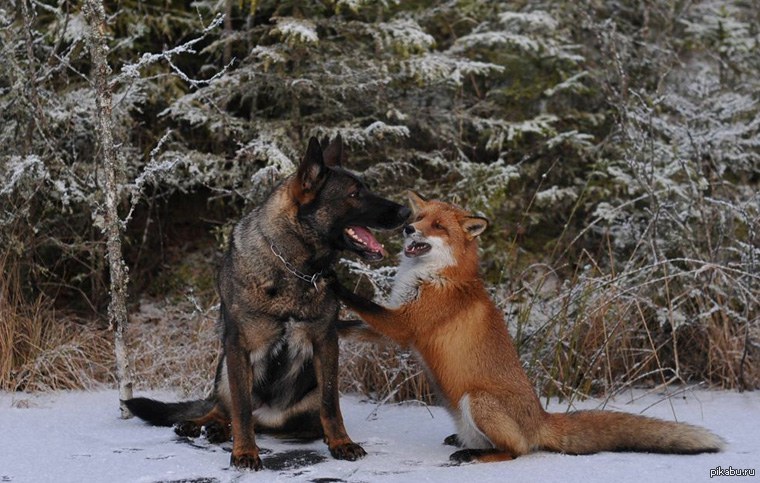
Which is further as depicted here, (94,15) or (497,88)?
(497,88)

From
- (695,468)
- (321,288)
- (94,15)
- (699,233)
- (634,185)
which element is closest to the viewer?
(695,468)

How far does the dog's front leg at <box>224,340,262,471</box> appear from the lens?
4.44m

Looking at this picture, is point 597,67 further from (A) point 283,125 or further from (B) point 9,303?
(B) point 9,303

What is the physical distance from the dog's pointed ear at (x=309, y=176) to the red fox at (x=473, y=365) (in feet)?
2.06

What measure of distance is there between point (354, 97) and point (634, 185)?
10.3 feet

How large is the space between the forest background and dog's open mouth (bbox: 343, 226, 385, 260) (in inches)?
68.7

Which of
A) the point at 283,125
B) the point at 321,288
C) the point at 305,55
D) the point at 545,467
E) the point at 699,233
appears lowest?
the point at 545,467

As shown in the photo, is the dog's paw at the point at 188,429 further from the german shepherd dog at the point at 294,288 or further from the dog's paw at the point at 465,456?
the dog's paw at the point at 465,456

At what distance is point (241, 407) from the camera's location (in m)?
4.58

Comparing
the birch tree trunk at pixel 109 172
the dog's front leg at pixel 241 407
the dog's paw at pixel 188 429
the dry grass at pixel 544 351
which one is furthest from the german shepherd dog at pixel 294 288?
the dry grass at pixel 544 351

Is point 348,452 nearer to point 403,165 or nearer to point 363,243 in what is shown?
point 363,243

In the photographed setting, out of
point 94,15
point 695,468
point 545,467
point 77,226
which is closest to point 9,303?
point 77,226

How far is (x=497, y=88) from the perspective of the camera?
10.4m

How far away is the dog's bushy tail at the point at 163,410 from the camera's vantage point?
538 cm
